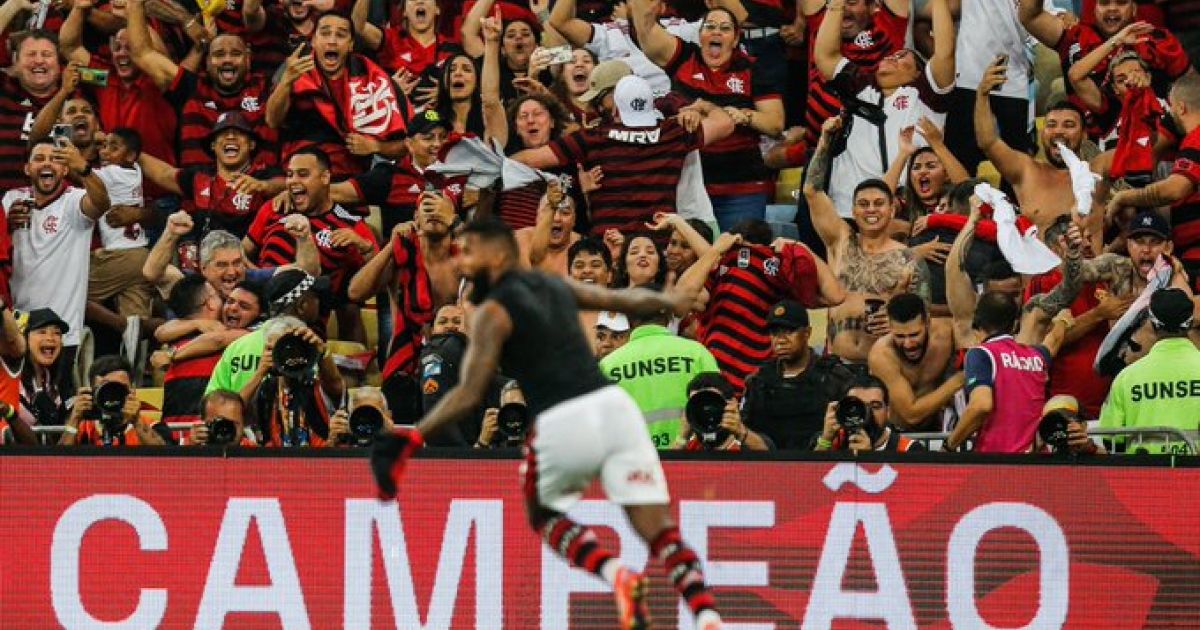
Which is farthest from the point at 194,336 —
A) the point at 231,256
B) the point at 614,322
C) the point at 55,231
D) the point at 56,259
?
the point at 614,322

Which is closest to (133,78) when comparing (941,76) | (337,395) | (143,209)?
(143,209)

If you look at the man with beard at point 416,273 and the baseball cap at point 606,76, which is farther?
the baseball cap at point 606,76

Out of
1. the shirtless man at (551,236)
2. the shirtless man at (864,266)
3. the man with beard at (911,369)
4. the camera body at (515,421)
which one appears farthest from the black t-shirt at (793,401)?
the shirtless man at (551,236)

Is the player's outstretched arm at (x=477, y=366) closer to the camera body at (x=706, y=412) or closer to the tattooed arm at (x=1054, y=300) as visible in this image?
the camera body at (x=706, y=412)

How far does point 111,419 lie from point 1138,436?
5.99m

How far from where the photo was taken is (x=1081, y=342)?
16.9 m

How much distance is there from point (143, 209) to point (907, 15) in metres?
5.82

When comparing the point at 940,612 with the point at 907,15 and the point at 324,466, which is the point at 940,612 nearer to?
the point at 324,466

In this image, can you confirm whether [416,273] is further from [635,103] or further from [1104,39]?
[1104,39]

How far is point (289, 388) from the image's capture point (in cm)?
1602

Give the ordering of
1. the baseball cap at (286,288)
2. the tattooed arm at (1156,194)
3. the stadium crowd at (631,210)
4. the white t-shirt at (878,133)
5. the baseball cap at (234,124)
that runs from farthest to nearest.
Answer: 1. the baseball cap at (234,124)
2. the white t-shirt at (878,133)
3. the tattooed arm at (1156,194)
4. the baseball cap at (286,288)
5. the stadium crowd at (631,210)

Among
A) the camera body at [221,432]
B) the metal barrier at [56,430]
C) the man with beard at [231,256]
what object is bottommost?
the metal barrier at [56,430]

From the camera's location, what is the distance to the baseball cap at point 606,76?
1919cm

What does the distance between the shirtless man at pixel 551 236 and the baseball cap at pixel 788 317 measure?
217cm
